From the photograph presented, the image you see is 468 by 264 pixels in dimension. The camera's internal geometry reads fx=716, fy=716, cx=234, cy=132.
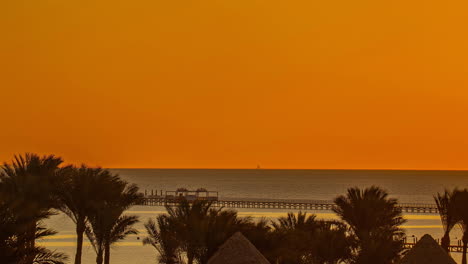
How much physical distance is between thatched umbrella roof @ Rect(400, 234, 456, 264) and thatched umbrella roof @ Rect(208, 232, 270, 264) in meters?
5.48

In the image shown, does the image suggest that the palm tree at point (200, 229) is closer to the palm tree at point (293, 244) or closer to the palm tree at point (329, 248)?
the palm tree at point (293, 244)

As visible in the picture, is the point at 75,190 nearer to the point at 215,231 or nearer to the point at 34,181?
the point at 34,181

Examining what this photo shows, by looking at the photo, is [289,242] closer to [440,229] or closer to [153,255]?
[153,255]

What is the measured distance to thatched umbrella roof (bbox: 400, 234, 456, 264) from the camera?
26.4 metres

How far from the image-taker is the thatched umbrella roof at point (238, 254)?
85.7 feet

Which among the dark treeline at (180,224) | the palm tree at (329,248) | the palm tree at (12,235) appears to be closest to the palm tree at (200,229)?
the dark treeline at (180,224)

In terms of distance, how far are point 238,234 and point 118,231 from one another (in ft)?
42.6

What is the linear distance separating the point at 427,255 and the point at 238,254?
7.01 m

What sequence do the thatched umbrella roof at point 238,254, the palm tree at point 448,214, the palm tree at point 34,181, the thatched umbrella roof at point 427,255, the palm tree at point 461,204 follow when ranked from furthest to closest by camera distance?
the palm tree at point 448,214
the palm tree at point 461,204
the palm tree at point 34,181
the thatched umbrella roof at point 427,255
the thatched umbrella roof at point 238,254

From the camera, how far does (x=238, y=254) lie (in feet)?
86.2

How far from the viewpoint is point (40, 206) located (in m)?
33.3

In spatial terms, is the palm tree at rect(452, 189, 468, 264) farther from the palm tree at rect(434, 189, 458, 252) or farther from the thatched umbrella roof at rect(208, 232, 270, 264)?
the thatched umbrella roof at rect(208, 232, 270, 264)

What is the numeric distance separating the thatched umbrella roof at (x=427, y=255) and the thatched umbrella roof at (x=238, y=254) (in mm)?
5481

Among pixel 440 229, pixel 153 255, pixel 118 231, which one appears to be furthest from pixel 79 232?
pixel 440 229
